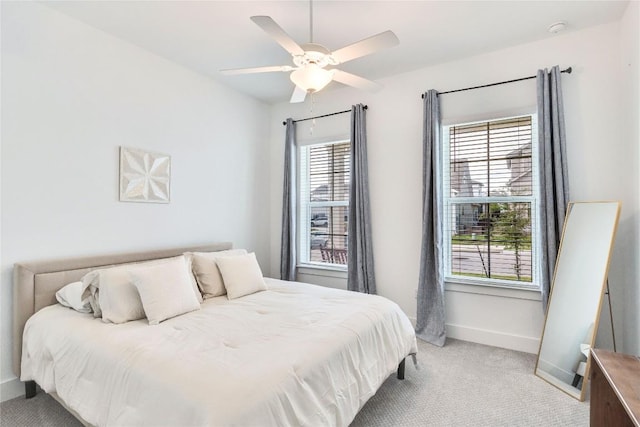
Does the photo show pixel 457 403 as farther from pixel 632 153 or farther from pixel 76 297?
pixel 76 297

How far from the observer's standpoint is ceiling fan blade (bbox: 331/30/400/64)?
A: 5.88 ft

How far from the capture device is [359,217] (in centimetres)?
374

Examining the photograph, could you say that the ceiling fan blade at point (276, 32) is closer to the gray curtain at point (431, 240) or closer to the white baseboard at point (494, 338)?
the gray curtain at point (431, 240)

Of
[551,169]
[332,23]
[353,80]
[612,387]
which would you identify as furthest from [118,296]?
[551,169]

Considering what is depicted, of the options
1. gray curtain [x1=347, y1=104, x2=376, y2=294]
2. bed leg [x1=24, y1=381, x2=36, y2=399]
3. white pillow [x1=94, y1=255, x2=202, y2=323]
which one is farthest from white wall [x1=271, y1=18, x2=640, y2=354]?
bed leg [x1=24, y1=381, x2=36, y2=399]

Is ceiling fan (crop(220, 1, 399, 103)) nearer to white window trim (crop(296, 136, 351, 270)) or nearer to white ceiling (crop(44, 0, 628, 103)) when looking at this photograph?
white ceiling (crop(44, 0, 628, 103))

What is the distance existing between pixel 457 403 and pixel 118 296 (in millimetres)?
2369

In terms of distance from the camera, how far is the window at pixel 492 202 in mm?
3061

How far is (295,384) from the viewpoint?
4.82 ft

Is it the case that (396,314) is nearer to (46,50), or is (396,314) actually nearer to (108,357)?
(108,357)

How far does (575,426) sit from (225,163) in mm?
3813

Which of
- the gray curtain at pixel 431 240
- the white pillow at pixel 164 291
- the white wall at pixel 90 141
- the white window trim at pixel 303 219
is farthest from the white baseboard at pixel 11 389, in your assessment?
the gray curtain at pixel 431 240

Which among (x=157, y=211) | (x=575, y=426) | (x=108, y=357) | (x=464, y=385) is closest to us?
(x=108, y=357)

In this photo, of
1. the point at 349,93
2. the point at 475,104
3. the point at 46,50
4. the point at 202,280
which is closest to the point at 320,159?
the point at 349,93
